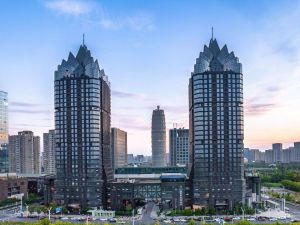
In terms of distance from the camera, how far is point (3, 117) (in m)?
168

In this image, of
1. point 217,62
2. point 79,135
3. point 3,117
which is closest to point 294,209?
point 217,62

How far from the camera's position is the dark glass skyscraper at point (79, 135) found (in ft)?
339

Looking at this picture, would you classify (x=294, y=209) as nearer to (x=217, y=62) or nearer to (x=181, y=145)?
(x=217, y=62)

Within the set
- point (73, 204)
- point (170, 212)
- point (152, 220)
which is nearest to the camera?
point (152, 220)

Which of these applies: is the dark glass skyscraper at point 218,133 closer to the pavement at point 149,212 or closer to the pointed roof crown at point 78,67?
A: the pavement at point 149,212

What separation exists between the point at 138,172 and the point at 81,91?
57.3 meters

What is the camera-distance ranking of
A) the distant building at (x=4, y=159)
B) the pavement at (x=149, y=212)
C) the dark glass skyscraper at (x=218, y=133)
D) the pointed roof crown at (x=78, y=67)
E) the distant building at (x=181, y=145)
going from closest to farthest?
1. the pavement at (x=149, y=212)
2. the dark glass skyscraper at (x=218, y=133)
3. the pointed roof crown at (x=78, y=67)
4. the distant building at (x=4, y=159)
5. the distant building at (x=181, y=145)

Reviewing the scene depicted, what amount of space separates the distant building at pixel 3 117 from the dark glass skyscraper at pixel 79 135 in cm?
6883

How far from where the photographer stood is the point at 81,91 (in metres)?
104

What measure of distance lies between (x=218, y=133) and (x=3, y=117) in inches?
4071

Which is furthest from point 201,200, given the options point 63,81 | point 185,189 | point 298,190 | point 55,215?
point 298,190

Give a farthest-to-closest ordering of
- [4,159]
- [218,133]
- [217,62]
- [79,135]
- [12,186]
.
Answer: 1. [4,159]
2. [12,186]
3. [79,135]
4. [217,62]
5. [218,133]

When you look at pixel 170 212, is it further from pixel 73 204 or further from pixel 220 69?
pixel 220 69

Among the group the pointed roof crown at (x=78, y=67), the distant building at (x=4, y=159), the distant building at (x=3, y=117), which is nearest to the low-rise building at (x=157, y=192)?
the pointed roof crown at (x=78, y=67)
